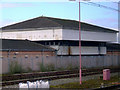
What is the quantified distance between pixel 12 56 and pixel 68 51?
57.7 ft

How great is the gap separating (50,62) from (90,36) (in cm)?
1725

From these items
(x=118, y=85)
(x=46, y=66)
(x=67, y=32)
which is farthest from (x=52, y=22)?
(x=118, y=85)

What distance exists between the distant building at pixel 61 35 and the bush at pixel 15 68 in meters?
A: 15.2

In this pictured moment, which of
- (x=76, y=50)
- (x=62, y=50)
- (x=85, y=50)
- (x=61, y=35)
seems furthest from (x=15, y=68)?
(x=85, y=50)

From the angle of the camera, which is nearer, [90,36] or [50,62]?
[50,62]

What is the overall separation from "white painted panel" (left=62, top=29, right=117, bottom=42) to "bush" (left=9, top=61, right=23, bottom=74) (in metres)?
16.9

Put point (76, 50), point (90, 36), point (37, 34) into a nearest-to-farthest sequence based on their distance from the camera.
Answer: point (37, 34)
point (76, 50)
point (90, 36)

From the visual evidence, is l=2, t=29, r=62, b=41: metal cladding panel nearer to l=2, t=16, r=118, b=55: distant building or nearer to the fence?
l=2, t=16, r=118, b=55: distant building

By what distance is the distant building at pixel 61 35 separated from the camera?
50.4m

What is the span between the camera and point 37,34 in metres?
52.2

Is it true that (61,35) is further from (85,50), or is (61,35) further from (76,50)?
(85,50)

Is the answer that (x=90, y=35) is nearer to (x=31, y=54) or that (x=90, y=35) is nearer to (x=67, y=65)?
(x=67, y=65)

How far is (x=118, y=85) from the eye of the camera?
2091 cm

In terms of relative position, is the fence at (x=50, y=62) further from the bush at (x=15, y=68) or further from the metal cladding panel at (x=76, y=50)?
the metal cladding panel at (x=76, y=50)
